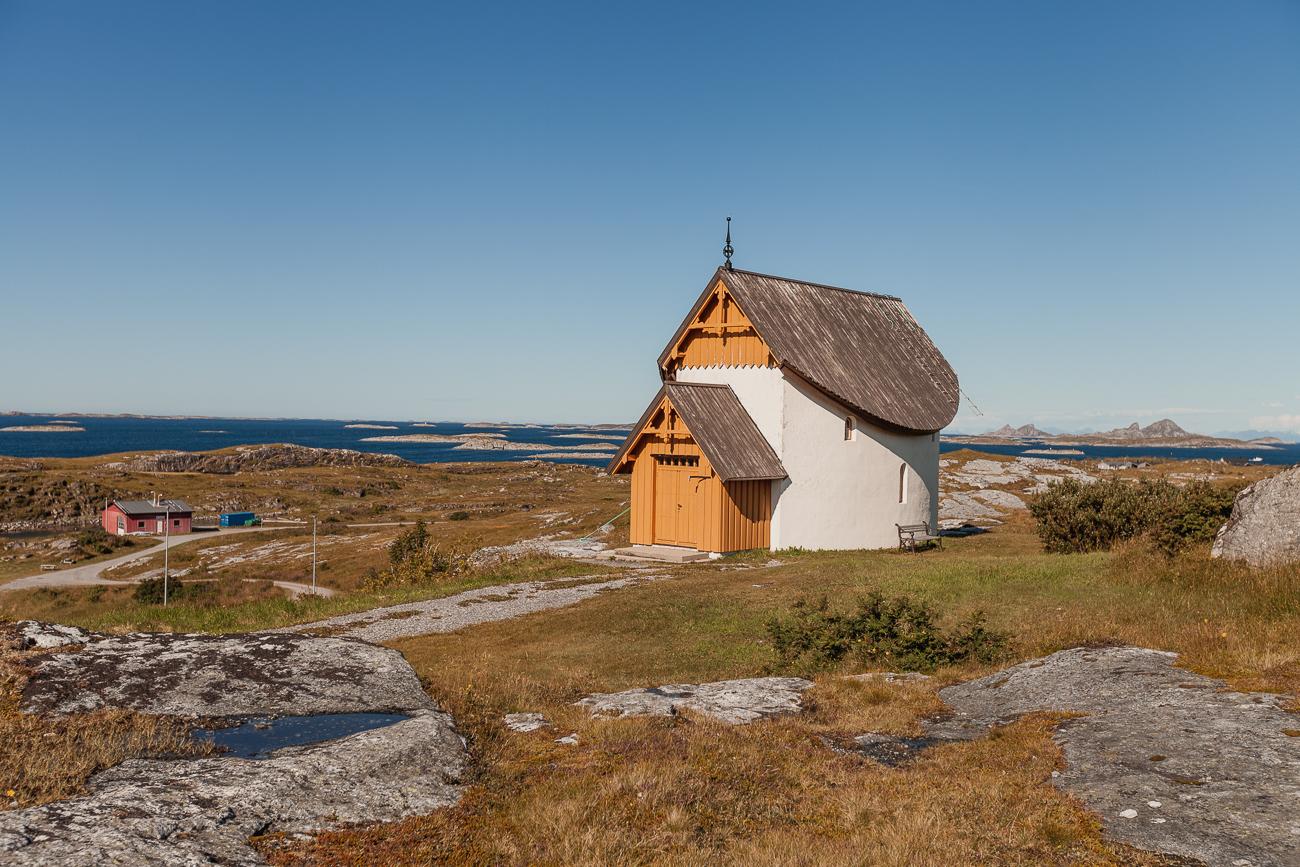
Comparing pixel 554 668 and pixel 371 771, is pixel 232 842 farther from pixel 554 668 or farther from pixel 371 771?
pixel 554 668

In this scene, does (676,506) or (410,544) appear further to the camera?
(410,544)

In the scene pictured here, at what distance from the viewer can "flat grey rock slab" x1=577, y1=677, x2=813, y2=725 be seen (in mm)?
9617

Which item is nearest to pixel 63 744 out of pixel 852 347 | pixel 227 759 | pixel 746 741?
pixel 227 759

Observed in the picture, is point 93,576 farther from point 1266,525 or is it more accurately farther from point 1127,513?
point 1266,525

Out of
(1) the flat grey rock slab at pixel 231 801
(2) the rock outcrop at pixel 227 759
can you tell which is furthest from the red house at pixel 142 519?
(1) the flat grey rock slab at pixel 231 801

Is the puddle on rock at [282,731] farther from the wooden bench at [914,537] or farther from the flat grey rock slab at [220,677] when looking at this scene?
the wooden bench at [914,537]

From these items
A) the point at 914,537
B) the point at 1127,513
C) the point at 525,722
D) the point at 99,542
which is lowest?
the point at 99,542

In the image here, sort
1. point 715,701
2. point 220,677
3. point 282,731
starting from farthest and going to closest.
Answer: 1. point 715,701
2. point 220,677
3. point 282,731

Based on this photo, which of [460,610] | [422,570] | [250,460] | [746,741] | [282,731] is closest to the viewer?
[282,731]

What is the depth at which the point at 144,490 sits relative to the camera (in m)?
107

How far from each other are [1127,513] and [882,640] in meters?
14.9

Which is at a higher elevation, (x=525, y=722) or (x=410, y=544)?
(x=525, y=722)

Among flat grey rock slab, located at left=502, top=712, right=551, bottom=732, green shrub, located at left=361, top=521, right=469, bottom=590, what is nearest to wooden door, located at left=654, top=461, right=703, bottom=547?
green shrub, located at left=361, top=521, right=469, bottom=590

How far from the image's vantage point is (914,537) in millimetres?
33969
